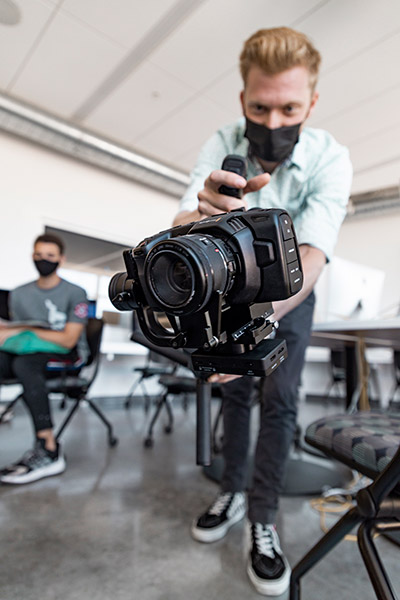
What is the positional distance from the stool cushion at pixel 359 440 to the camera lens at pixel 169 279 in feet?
1.57

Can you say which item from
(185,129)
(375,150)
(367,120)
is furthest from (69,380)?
(375,150)

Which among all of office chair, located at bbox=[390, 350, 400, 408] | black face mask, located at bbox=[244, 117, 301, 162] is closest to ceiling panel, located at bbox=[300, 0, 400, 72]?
black face mask, located at bbox=[244, 117, 301, 162]

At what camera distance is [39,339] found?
1912mm

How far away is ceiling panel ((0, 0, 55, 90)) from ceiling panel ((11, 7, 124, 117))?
0.21 ft

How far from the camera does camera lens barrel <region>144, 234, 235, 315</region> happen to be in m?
0.36

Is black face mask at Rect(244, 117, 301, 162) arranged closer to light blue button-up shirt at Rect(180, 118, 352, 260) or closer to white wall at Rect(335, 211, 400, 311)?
light blue button-up shirt at Rect(180, 118, 352, 260)

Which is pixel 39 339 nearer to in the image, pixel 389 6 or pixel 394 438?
pixel 394 438

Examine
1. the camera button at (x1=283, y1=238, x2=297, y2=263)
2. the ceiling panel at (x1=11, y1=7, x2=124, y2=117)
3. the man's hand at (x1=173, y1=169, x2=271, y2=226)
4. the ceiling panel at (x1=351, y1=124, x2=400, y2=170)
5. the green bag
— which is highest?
the ceiling panel at (x1=11, y1=7, x2=124, y2=117)

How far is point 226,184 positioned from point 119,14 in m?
2.60

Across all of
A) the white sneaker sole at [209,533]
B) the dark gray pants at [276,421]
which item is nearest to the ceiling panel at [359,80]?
the dark gray pants at [276,421]

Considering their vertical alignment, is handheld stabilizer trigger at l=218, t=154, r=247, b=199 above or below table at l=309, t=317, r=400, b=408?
above

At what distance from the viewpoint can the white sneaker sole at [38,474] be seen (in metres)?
1.55

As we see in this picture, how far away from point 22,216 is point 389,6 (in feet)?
11.8

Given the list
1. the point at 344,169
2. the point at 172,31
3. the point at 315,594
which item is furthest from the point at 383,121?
the point at 315,594
